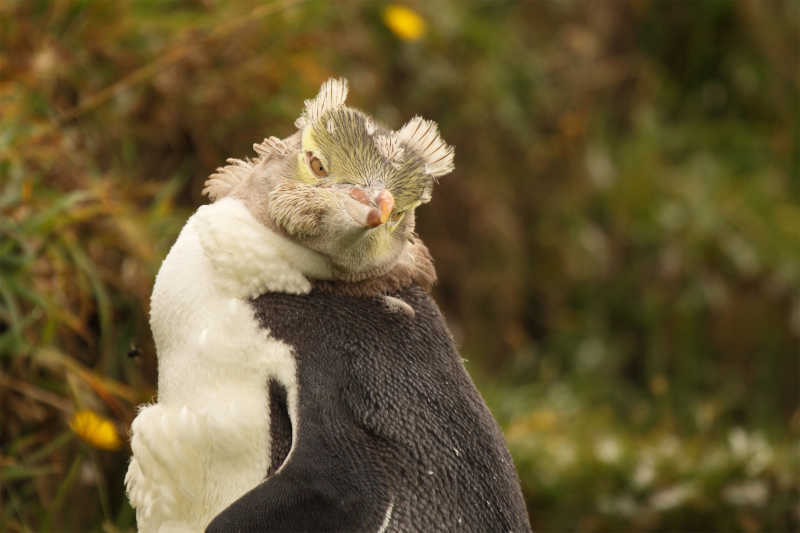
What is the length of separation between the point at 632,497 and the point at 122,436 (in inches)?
67.5

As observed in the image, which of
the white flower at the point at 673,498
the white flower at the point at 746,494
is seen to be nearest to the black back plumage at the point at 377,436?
the white flower at the point at 673,498

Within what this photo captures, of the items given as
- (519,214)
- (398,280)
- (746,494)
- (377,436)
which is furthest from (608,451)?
(377,436)

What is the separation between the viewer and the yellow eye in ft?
5.11

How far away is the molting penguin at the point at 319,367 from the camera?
4.84 feet

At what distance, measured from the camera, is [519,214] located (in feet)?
17.7

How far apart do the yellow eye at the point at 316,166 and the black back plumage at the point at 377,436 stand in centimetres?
17

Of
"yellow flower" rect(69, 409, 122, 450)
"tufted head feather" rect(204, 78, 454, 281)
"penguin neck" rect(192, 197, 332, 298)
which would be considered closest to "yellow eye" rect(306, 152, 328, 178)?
"tufted head feather" rect(204, 78, 454, 281)

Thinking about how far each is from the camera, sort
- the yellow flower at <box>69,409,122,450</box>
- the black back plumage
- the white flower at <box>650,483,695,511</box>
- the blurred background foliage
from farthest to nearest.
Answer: the white flower at <box>650,483,695,511</box> < the blurred background foliage < the yellow flower at <box>69,409,122,450</box> < the black back plumage

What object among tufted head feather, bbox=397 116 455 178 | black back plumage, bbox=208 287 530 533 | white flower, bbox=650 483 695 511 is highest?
white flower, bbox=650 483 695 511

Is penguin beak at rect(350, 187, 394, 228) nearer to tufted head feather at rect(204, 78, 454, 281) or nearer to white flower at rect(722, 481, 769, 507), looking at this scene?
tufted head feather at rect(204, 78, 454, 281)

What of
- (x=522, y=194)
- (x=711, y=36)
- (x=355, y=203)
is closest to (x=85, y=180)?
(x=355, y=203)

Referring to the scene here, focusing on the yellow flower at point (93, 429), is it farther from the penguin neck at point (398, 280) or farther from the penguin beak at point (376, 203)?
the penguin beak at point (376, 203)

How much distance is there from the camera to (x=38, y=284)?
2.67 meters

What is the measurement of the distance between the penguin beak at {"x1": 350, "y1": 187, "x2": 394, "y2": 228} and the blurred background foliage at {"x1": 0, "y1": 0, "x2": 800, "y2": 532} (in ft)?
2.98
